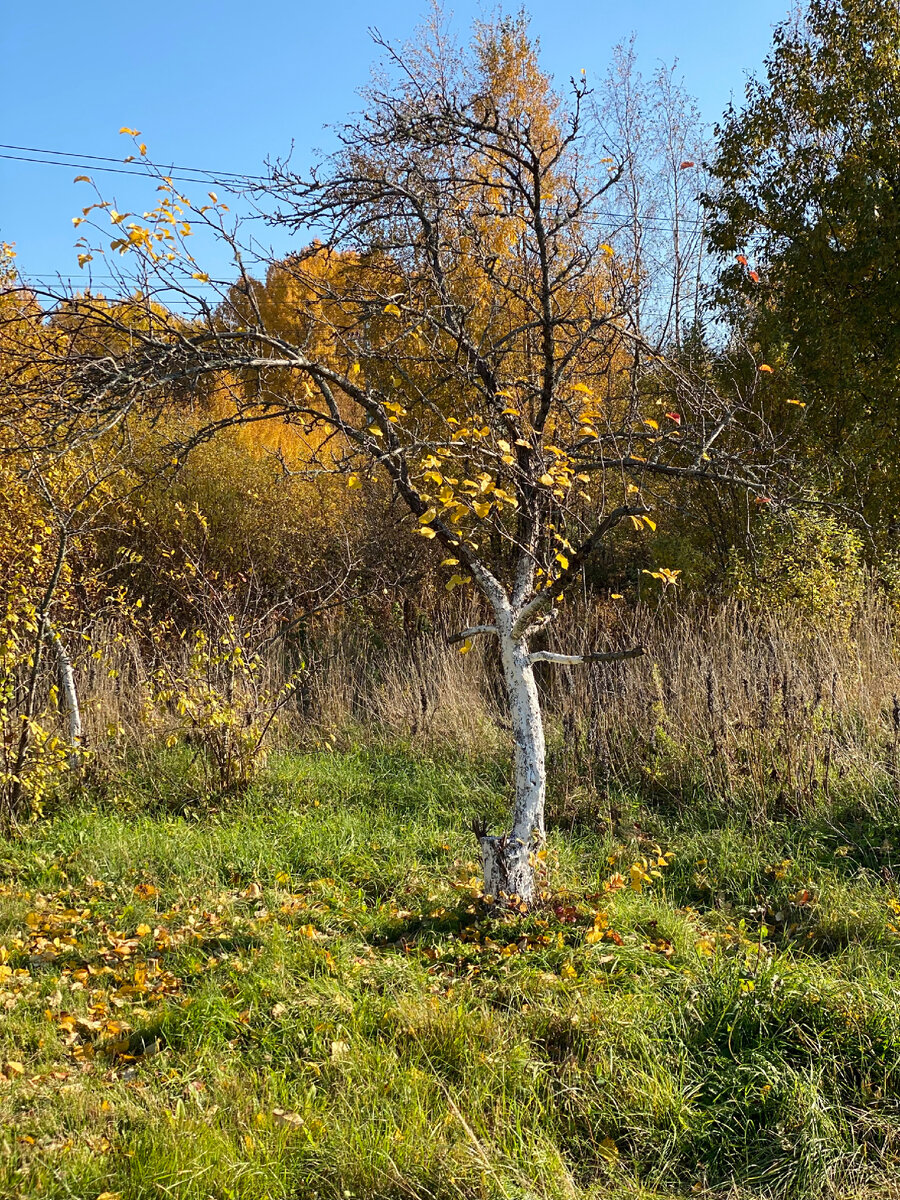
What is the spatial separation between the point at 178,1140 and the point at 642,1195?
4.16ft

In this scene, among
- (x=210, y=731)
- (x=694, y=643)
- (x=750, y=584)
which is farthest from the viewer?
(x=750, y=584)

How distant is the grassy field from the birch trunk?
15cm

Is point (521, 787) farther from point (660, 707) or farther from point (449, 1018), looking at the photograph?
point (660, 707)

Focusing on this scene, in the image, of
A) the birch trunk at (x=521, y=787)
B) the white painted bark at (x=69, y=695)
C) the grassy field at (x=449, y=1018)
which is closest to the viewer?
the grassy field at (x=449, y=1018)

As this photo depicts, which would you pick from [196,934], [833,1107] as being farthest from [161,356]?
[833,1107]

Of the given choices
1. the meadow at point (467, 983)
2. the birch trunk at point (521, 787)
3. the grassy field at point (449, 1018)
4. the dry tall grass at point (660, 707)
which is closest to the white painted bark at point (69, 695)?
Answer: the dry tall grass at point (660, 707)

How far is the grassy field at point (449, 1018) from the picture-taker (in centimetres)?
253

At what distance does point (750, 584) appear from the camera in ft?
26.0

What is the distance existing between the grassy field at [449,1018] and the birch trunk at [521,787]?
6.1 inches

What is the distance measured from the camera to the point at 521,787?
4039 mm

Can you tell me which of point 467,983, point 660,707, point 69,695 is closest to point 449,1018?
point 467,983

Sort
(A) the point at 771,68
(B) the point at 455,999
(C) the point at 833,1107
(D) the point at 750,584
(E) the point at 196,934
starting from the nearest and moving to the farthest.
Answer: (C) the point at 833,1107, (B) the point at 455,999, (E) the point at 196,934, (D) the point at 750,584, (A) the point at 771,68

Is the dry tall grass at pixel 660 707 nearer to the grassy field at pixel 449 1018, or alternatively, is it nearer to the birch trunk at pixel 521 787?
the grassy field at pixel 449 1018

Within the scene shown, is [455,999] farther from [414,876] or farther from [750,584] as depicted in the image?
[750,584]
